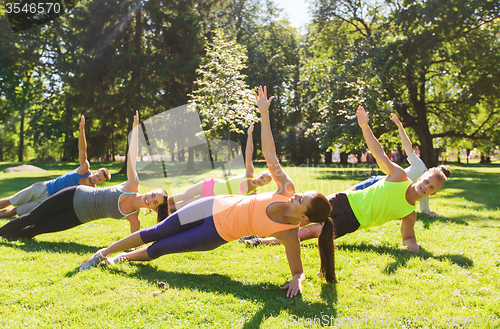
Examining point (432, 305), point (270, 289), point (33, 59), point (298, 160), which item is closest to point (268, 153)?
point (270, 289)

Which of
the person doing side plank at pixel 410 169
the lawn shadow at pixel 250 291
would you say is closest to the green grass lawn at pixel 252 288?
the lawn shadow at pixel 250 291

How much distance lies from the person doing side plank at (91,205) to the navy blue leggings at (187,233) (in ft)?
2.89

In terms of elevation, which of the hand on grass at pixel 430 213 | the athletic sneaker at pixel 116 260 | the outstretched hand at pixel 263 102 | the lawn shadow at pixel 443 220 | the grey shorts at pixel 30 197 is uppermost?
the outstretched hand at pixel 263 102

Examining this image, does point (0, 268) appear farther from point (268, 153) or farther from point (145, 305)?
point (268, 153)

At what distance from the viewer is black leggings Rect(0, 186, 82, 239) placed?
5203 mm

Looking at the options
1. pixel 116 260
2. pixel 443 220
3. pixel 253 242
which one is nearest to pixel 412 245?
pixel 253 242

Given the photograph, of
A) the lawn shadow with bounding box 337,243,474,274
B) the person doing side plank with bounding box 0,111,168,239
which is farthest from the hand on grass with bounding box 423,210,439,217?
the person doing side plank with bounding box 0,111,168,239

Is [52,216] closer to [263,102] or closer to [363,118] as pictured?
[263,102]

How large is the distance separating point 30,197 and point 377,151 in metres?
6.51

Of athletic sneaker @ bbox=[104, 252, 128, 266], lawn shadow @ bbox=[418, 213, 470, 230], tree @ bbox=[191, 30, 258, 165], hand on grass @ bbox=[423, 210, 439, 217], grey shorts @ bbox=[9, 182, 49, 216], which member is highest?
tree @ bbox=[191, 30, 258, 165]

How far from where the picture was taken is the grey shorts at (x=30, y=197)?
6.68m

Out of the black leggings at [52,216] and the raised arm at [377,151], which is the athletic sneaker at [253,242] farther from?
the black leggings at [52,216]

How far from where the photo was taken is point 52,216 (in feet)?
17.4

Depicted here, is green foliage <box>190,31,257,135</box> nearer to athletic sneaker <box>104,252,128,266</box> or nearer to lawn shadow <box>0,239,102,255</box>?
lawn shadow <box>0,239,102,255</box>
